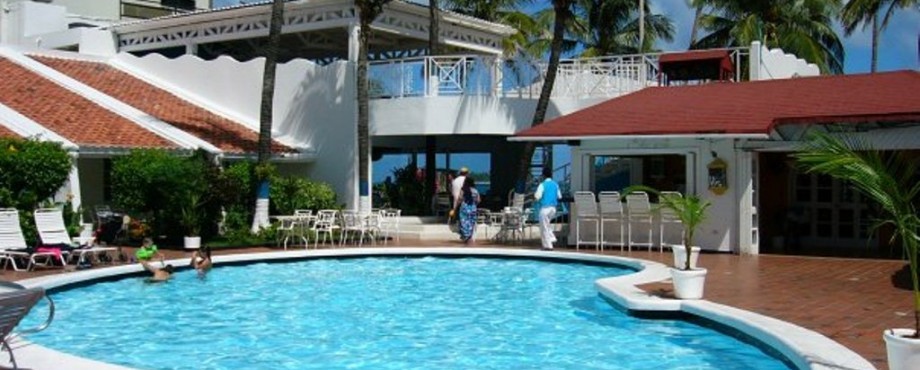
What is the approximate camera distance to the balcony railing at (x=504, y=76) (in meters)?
24.2

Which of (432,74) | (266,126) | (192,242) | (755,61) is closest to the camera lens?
(192,242)

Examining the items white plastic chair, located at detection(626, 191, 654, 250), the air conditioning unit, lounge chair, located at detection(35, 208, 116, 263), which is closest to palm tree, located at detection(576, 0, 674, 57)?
white plastic chair, located at detection(626, 191, 654, 250)

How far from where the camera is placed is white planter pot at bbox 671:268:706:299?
36.6ft

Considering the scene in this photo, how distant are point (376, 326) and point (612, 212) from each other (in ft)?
28.8

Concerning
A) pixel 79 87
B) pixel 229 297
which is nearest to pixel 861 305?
pixel 229 297

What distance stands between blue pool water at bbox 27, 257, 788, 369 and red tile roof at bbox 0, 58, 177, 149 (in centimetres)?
694

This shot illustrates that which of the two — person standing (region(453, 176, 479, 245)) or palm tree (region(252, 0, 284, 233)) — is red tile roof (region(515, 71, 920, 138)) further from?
palm tree (region(252, 0, 284, 233))

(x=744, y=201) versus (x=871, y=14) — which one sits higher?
(x=871, y=14)

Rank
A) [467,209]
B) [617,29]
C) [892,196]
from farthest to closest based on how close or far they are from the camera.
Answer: [617,29], [467,209], [892,196]

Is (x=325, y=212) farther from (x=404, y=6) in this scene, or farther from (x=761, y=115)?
(x=761, y=115)

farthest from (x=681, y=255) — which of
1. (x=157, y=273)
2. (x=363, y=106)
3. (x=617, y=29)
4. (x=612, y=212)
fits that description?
(x=617, y=29)

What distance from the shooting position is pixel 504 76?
24656 mm

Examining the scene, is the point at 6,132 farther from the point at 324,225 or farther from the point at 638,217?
the point at 638,217

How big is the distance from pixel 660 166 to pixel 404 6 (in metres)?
8.90
